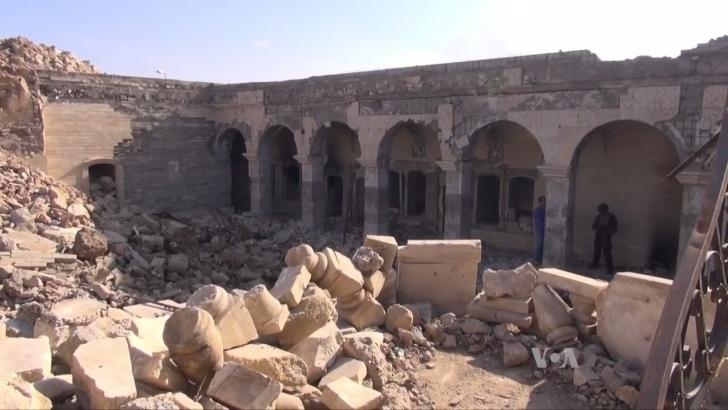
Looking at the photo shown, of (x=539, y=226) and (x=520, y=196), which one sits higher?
(x=520, y=196)

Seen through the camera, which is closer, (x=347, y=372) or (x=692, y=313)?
(x=692, y=313)

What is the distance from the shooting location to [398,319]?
5.08m

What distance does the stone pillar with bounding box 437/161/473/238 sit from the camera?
1302cm

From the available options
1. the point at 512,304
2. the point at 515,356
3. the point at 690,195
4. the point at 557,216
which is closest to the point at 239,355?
the point at 515,356

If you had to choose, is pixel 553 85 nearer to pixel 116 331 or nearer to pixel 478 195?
pixel 478 195

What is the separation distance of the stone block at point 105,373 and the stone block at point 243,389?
503 millimetres

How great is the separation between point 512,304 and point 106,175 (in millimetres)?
15113

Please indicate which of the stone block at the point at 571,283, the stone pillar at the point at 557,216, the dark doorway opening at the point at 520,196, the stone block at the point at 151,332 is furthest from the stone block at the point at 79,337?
the dark doorway opening at the point at 520,196

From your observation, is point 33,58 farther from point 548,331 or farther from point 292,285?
point 548,331

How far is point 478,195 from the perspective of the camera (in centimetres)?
1523

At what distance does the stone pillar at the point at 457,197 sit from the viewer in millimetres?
13023

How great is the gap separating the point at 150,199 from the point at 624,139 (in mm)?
13683

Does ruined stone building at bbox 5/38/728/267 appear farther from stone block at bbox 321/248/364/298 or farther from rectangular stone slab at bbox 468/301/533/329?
stone block at bbox 321/248/364/298

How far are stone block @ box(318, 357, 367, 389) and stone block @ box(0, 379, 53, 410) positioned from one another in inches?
69.5
